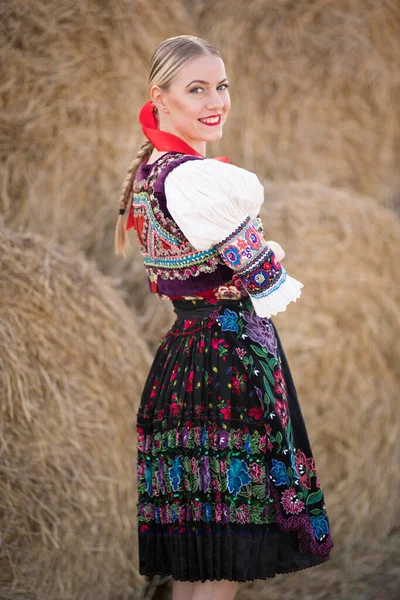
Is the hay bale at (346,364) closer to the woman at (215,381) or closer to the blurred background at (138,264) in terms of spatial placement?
the blurred background at (138,264)

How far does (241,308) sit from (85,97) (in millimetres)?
1045

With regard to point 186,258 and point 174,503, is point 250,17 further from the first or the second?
point 174,503

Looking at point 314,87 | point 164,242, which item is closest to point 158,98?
point 164,242

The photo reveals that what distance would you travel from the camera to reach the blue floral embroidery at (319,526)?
159cm

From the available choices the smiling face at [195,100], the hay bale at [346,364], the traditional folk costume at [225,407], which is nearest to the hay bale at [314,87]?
the hay bale at [346,364]

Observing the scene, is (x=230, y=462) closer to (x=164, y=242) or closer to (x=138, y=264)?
(x=164, y=242)

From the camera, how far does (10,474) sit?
1935mm

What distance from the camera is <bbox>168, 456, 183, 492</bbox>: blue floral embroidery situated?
1.56m

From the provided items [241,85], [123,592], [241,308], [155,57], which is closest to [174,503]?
[241,308]

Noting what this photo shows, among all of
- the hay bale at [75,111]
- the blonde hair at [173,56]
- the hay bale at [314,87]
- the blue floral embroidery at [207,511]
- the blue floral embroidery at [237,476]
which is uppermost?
the hay bale at [314,87]

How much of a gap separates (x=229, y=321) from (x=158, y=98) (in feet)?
1.53

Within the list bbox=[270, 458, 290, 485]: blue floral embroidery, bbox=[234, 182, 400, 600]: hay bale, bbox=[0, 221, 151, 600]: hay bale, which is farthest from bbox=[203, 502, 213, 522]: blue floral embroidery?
bbox=[234, 182, 400, 600]: hay bale

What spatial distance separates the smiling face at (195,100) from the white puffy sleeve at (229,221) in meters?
0.18

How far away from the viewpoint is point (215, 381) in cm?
155
